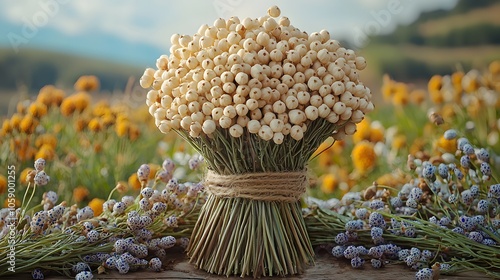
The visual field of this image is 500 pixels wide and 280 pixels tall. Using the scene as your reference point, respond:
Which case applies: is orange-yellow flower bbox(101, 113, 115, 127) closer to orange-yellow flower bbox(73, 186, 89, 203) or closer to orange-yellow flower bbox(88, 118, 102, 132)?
orange-yellow flower bbox(88, 118, 102, 132)

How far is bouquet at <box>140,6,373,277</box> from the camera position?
1.20m

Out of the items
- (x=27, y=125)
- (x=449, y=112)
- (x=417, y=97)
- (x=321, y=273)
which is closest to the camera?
(x=321, y=273)

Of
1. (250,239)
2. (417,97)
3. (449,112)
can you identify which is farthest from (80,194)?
(417,97)

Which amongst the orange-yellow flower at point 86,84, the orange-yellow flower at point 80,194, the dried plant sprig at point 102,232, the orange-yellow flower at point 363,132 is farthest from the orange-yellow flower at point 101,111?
the orange-yellow flower at point 363,132

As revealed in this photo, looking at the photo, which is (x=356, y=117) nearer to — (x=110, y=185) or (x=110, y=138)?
(x=110, y=185)

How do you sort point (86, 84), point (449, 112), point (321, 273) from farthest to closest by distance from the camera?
point (449, 112)
point (86, 84)
point (321, 273)

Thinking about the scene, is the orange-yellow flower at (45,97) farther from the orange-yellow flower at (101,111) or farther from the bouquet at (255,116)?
the bouquet at (255,116)

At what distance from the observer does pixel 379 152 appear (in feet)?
8.46

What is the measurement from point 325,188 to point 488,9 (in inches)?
174

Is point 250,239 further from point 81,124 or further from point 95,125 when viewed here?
point 81,124

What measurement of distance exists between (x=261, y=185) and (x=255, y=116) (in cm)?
16

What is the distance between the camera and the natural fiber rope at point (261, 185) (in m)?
1.27

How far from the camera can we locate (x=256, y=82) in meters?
1.20

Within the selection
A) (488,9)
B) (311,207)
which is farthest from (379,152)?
(488,9)
